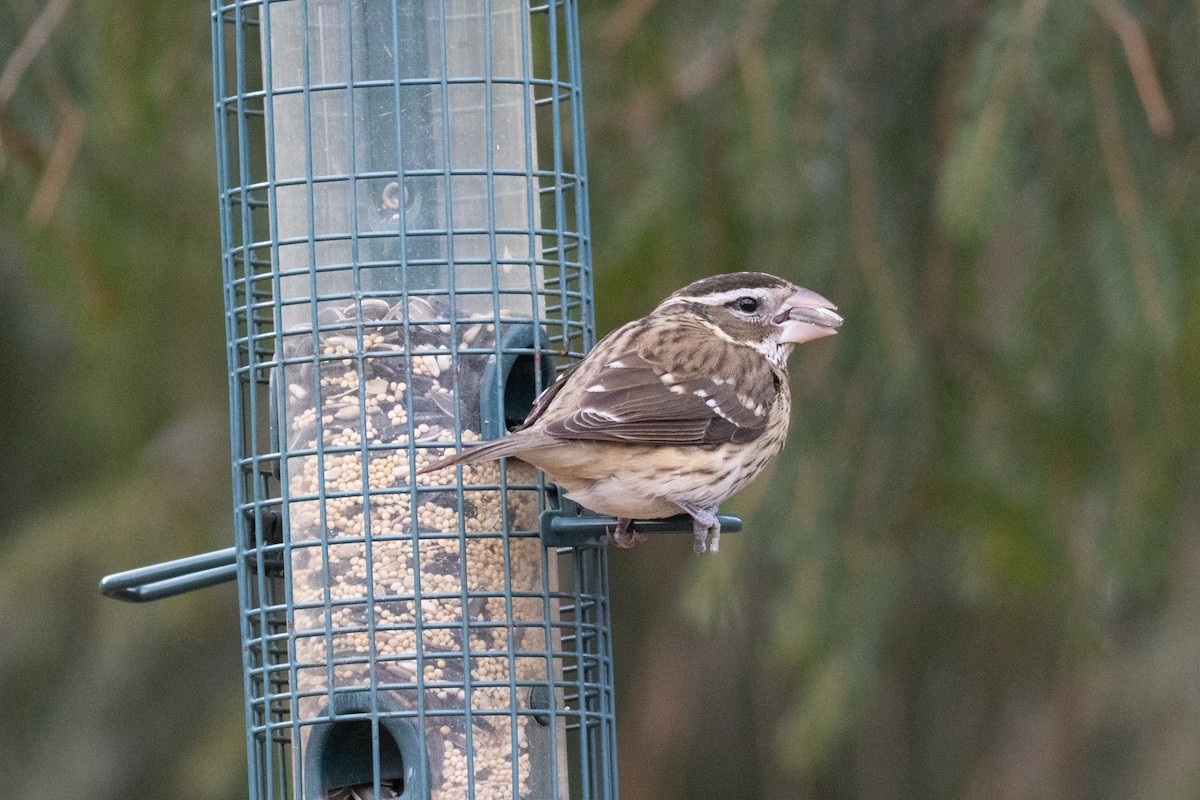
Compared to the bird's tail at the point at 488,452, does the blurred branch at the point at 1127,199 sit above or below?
above

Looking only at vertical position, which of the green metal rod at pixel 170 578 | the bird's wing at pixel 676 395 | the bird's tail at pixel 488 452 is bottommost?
the green metal rod at pixel 170 578

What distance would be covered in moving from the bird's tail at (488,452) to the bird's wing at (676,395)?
136 millimetres

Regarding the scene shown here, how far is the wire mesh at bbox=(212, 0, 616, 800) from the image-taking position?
20.2ft

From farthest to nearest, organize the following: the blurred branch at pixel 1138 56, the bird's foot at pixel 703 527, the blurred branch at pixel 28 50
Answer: the blurred branch at pixel 28 50 < the blurred branch at pixel 1138 56 < the bird's foot at pixel 703 527

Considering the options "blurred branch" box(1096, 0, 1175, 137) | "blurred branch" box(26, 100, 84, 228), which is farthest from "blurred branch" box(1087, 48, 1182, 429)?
"blurred branch" box(26, 100, 84, 228)

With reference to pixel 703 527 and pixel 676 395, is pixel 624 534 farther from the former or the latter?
pixel 676 395

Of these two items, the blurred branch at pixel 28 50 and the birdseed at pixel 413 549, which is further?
the blurred branch at pixel 28 50

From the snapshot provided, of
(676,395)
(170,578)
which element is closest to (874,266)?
(676,395)

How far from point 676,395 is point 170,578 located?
5.58ft

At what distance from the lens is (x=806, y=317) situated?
7039 mm

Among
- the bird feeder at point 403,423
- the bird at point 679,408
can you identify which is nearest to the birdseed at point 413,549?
the bird feeder at point 403,423

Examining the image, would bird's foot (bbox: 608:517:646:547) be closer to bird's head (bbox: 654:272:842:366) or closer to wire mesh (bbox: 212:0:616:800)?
wire mesh (bbox: 212:0:616:800)

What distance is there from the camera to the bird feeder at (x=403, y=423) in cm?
615

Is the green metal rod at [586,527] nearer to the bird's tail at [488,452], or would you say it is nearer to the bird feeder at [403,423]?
the bird feeder at [403,423]
